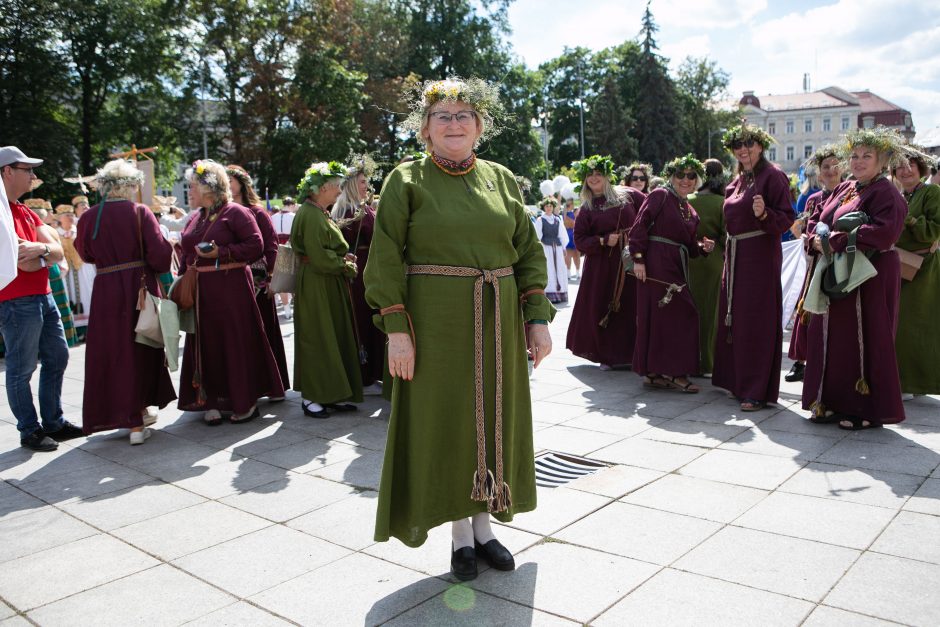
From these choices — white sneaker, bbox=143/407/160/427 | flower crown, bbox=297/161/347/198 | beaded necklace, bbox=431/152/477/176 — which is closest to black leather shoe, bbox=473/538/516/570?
beaded necklace, bbox=431/152/477/176

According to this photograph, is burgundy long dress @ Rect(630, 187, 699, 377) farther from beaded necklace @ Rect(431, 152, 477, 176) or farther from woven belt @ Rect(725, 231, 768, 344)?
beaded necklace @ Rect(431, 152, 477, 176)

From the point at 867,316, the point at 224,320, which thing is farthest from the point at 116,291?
the point at 867,316

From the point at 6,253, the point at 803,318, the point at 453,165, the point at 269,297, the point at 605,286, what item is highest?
the point at 453,165

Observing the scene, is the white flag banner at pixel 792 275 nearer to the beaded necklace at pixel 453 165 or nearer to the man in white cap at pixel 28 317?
the beaded necklace at pixel 453 165

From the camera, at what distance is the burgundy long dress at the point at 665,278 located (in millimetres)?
6637

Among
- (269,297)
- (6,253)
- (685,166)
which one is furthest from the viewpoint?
(269,297)

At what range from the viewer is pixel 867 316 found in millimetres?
5199

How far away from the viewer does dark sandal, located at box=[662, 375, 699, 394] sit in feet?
21.6

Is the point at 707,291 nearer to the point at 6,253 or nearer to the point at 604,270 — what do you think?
the point at 604,270

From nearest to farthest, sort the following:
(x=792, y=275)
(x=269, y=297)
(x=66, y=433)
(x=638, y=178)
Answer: (x=66, y=433), (x=269, y=297), (x=638, y=178), (x=792, y=275)

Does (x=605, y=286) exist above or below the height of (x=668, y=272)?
below

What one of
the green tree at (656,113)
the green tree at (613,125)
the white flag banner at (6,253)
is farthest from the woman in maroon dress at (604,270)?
the green tree at (656,113)

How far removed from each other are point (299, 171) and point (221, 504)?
28.1m

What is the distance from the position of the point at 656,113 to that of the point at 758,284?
170 ft
